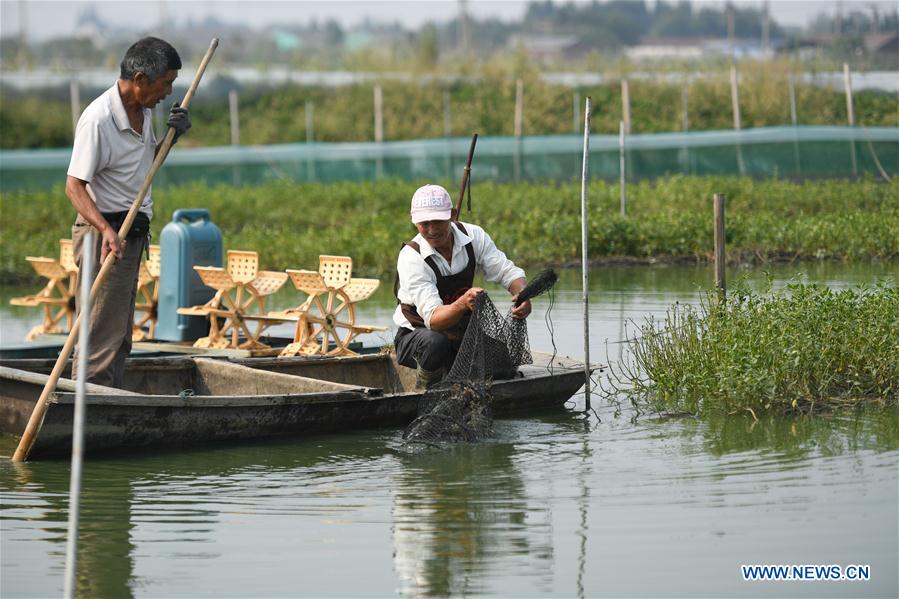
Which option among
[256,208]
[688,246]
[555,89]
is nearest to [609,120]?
[555,89]

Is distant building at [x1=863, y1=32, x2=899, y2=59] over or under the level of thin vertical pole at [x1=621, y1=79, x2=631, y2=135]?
over

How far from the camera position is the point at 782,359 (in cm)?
832

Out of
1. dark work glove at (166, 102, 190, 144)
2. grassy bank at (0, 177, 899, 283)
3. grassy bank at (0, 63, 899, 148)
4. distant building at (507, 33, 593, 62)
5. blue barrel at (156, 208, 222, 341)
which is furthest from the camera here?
distant building at (507, 33, 593, 62)

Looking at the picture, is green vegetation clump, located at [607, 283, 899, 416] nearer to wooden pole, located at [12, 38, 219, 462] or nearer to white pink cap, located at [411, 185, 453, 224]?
white pink cap, located at [411, 185, 453, 224]

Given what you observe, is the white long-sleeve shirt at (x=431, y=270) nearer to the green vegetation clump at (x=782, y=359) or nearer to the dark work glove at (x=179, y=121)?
the green vegetation clump at (x=782, y=359)

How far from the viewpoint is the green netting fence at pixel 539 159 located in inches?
952

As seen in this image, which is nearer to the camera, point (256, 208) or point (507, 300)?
point (507, 300)

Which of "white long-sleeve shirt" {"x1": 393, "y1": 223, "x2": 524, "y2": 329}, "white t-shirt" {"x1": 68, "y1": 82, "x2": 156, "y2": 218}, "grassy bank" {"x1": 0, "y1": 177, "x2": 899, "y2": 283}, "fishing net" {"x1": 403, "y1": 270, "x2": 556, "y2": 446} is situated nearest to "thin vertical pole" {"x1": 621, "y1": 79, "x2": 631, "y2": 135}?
"grassy bank" {"x1": 0, "y1": 177, "x2": 899, "y2": 283}

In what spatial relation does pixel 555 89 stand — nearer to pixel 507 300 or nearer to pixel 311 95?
pixel 311 95

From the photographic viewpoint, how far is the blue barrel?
11.5m

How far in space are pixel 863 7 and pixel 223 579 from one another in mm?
31443

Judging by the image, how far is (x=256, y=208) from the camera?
20.3 m

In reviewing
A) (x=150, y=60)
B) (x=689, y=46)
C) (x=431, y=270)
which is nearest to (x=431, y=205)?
(x=431, y=270)

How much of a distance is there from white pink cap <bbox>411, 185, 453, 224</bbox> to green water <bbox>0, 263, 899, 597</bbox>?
132cm
